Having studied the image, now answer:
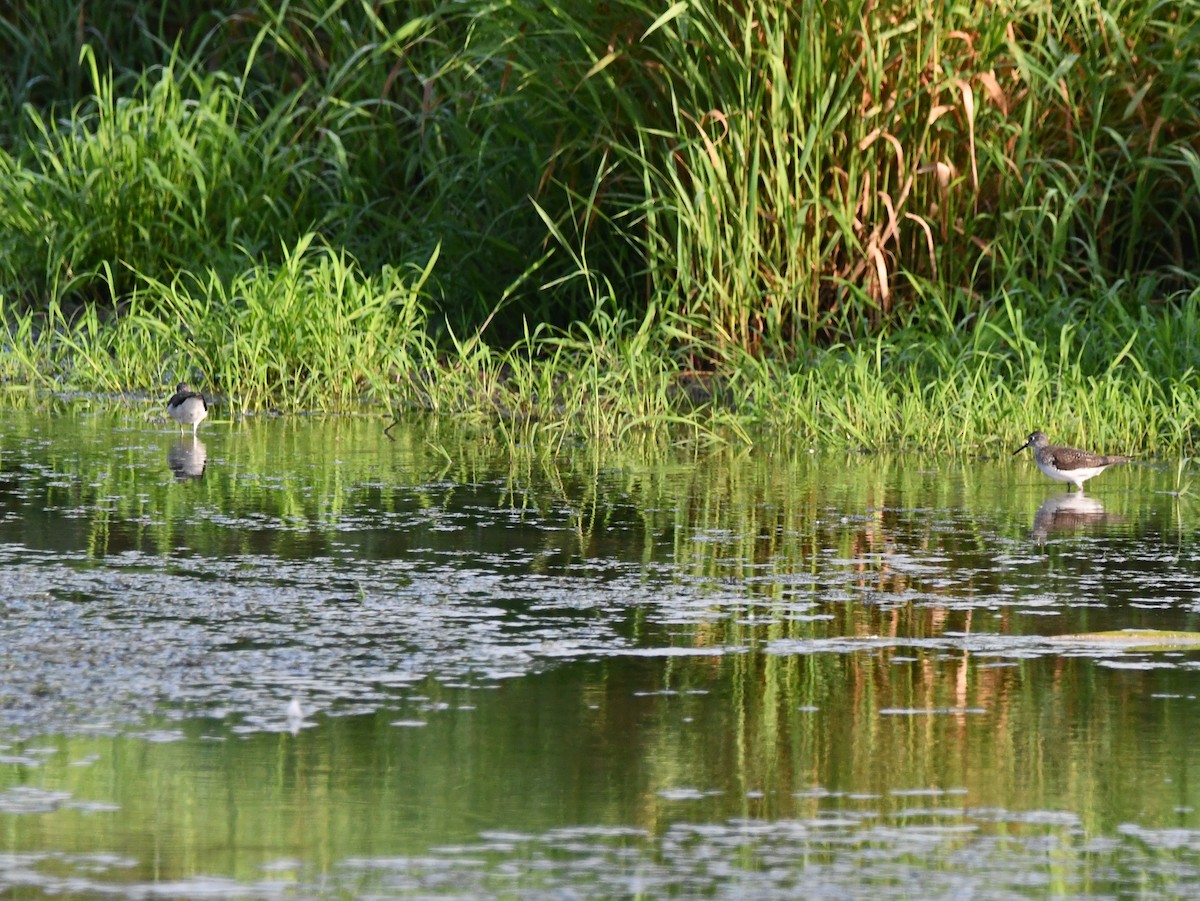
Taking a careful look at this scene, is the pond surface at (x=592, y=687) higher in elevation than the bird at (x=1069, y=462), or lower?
lower

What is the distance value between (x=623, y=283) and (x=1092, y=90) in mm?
2149

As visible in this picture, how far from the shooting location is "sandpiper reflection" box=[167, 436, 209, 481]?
24.1 ft

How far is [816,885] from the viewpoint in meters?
3.13

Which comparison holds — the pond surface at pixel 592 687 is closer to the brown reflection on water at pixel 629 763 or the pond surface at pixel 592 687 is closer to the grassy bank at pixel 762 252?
the brown reflection on water at pixel 629 763

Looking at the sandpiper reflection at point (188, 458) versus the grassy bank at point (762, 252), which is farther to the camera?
the grassy bank at point (762, 252)

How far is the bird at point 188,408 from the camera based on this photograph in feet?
26.7

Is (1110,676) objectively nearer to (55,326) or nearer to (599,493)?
(599,493)

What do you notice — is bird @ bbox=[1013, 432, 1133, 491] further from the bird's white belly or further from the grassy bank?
the grassy bank

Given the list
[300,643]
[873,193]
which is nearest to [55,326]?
[873,193]

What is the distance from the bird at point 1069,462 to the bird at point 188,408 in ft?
9.57

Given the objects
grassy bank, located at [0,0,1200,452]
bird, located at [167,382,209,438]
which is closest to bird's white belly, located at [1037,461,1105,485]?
grassy bank, located at [0,0,1200,452]

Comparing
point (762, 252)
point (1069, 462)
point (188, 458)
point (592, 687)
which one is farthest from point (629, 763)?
point (762, 252)

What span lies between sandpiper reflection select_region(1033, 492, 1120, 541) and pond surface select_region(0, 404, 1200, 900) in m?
0.02

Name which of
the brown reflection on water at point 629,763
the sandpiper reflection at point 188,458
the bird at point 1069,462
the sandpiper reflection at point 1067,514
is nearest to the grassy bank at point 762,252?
the bird at point 1069,462
